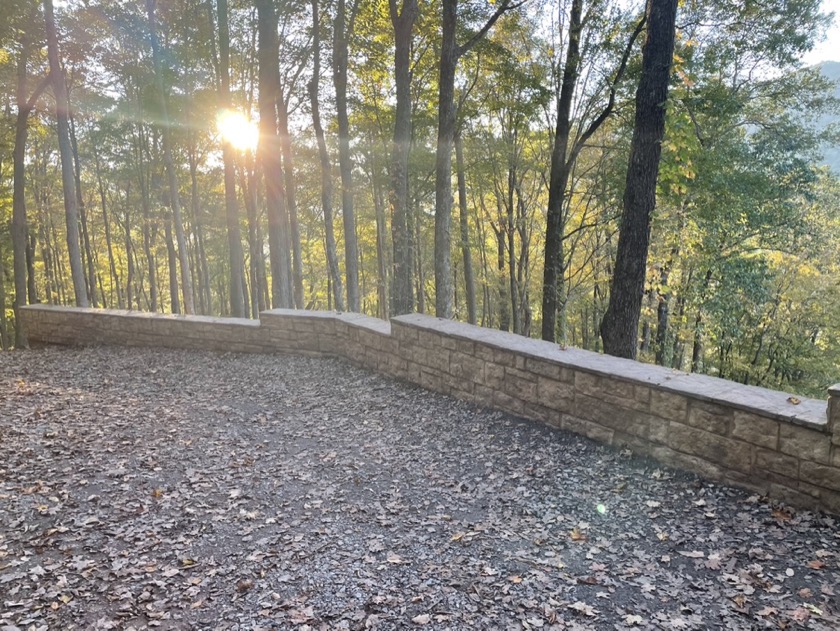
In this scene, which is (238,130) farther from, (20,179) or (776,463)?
(776,463)

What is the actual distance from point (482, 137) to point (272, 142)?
7.82 meters

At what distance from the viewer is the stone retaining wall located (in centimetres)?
286

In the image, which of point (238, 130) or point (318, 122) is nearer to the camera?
point (318, 122)

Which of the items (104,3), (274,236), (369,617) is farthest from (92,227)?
(369,617)

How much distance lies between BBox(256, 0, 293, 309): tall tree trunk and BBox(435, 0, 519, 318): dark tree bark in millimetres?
3587

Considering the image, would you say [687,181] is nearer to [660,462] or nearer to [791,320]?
[660,462]

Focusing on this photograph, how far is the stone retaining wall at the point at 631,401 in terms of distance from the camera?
2859mm

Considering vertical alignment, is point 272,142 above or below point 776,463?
above

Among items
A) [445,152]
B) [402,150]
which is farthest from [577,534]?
[402,150]

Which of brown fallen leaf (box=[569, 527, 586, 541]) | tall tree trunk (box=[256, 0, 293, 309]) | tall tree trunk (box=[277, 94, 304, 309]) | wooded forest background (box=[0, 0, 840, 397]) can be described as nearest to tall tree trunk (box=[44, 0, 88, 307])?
wooded forest background (box=[0, 0, 840, 397])

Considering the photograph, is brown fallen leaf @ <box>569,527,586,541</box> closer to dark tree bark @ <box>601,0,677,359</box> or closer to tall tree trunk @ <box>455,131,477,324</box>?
dark tree bark @ <box>601,0,677,359</box>

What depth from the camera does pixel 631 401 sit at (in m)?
3.75

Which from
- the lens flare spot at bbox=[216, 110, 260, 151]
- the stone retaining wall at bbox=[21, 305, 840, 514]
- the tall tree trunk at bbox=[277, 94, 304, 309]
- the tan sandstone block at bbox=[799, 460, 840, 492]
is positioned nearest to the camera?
the tan sandstone block at bbox=[799, 460, 840, 492]

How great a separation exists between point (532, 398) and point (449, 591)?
2385 mm
